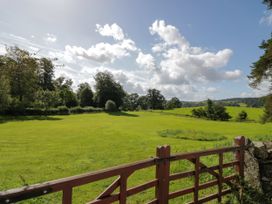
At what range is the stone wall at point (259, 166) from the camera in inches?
271

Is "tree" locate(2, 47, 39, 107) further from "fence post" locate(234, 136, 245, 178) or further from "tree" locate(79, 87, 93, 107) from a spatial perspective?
"fence post" locate(234, 136, 245, 178)

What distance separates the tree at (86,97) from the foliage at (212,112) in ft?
99.8

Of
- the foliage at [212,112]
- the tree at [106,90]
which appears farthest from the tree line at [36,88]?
the foliage at [212,112]

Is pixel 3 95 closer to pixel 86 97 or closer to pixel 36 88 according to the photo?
pixel 36 88

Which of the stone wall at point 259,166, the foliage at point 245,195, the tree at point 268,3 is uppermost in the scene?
Answer: the tree at point 268,3

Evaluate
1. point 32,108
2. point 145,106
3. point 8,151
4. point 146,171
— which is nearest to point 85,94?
point 32,108

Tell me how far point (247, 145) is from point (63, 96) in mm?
68652

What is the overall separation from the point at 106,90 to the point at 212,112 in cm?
3007

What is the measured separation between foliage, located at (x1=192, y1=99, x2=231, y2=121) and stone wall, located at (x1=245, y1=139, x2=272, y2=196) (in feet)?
213

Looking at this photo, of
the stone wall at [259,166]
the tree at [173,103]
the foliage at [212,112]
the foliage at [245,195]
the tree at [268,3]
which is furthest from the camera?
the tree at [173,103]

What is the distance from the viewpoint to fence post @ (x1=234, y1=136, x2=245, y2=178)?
6.89 m

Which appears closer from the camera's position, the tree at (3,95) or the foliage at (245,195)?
the foliage at (245,195)

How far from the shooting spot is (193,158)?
18.5 feet

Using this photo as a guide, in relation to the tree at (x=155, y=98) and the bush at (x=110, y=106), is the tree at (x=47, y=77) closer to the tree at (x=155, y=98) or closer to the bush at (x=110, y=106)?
the bush at (x=110, y=106)
